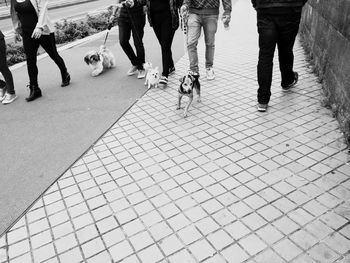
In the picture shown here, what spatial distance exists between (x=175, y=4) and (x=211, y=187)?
3.51m

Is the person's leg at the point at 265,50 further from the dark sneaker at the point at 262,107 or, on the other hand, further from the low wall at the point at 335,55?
the low wall at the point at 335,55

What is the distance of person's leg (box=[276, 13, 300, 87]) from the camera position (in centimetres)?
409

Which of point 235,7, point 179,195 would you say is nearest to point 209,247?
point 179,195

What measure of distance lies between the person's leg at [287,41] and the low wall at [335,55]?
0.52m

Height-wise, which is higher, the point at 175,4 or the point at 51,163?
the point at 175,4

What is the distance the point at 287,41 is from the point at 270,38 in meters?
0.30

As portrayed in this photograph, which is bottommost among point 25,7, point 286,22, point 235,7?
point 235,7

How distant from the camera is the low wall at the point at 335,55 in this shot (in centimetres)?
373

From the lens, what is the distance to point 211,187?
304cm

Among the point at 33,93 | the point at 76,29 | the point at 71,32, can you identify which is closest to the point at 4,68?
the point at 33,93

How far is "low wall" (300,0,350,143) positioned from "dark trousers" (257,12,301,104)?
0.55 metres

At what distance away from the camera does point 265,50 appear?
425 cm

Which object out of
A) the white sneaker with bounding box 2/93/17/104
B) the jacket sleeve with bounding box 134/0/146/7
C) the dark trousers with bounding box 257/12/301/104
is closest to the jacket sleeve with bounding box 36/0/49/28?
the white sneaker with bounding box 2/93/17/104

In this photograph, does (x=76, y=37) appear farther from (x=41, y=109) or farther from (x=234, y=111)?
(x=234, y=111)
